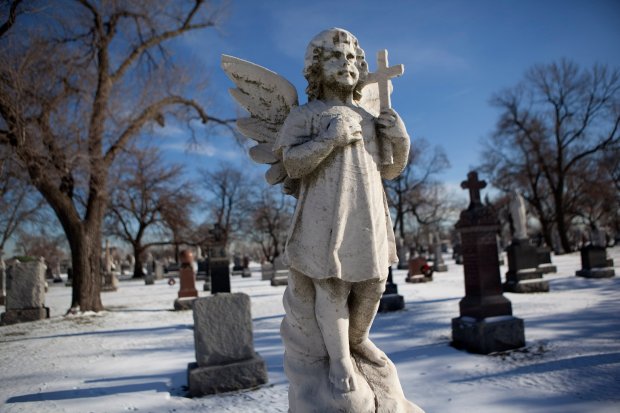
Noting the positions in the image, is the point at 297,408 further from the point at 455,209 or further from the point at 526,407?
the point at 455,209

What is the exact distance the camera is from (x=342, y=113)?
2.27 m

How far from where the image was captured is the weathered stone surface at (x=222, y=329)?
196 inches

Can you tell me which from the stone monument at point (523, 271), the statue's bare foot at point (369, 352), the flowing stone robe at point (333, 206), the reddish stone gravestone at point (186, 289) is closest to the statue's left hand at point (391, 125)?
the flowing stone robe at point (333, 206)

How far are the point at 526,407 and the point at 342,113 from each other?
3.42 m

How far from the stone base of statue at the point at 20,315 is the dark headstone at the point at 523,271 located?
14.2 meters

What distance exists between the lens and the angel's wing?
2506 mm

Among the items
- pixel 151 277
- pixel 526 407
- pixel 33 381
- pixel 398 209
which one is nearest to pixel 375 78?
pixel 526 407

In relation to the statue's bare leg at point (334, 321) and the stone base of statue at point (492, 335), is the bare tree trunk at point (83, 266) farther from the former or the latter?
the statue's bare leg at point (334, 321)

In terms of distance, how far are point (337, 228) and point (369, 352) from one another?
0.83 m

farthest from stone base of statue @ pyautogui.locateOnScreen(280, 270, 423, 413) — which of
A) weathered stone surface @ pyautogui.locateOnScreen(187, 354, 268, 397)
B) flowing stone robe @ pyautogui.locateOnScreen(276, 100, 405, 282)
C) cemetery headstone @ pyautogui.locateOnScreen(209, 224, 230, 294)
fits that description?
cemetery headstone @ pyautogui.locateOnScreen(209, 224, 230, 294)

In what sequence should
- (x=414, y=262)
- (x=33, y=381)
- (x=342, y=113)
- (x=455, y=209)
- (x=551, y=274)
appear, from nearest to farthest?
(x=342, y=113) < (x=33, y=381) < (x=551, y=274) < (x=414, y=262) < (x=455, y=209)

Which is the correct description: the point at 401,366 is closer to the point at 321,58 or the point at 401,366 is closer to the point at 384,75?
the point at 384,75

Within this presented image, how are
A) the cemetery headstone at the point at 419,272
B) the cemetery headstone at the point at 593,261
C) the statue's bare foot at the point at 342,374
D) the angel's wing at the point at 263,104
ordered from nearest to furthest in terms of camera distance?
the statue's bare foot at the point at 342,374, the angel's wing at the point at 263,104, the cemetery headstone at the point at 593,261, the cemetery headstone at the point at 419,272

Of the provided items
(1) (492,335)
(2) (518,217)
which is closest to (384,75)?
(1) (492,335)
